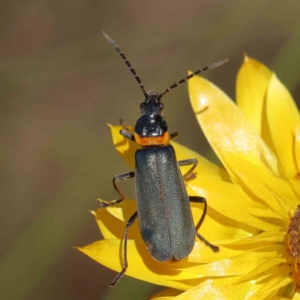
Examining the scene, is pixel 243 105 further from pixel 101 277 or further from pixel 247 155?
pixel 101 277

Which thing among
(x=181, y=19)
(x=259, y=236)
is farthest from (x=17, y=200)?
(x=259, y=236)

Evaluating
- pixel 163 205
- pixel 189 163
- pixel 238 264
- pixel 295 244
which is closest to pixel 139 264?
pixel 163 205

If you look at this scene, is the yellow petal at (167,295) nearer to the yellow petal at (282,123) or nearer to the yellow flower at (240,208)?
the yellow flower at (240,208)

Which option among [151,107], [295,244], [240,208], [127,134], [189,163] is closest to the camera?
[295,244]

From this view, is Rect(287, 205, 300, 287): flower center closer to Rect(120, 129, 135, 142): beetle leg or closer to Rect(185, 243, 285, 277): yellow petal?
Rect(185, 243, 285, 277): yellow petal

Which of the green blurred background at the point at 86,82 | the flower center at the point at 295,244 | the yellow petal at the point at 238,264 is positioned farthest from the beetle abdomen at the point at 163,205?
the green blurred background at the point at 86,82

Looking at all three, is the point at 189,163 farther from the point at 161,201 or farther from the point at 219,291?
the point at 219,291
